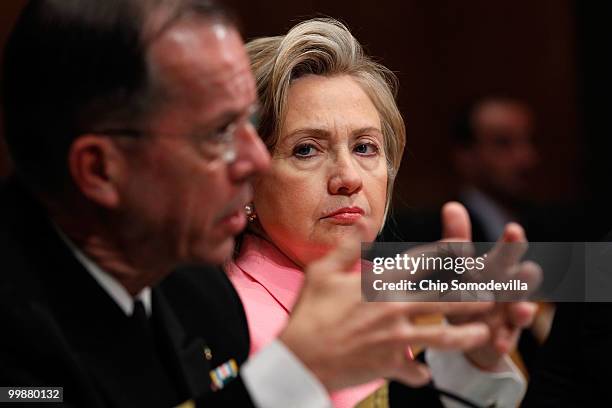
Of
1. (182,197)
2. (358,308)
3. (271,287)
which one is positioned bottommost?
(271,287)

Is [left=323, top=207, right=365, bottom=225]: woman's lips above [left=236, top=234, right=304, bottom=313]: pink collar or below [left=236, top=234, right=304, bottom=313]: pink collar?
above

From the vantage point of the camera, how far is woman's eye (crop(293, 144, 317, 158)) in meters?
2.12

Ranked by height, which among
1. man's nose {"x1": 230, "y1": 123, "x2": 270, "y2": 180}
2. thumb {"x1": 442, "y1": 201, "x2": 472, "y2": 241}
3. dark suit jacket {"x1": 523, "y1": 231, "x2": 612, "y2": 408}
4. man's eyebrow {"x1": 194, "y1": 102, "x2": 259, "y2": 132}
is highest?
man's eyebrow {"x1": 194, "y1": 102, "x2": 259, "y2": 132}

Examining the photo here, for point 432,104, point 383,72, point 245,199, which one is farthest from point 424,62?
point 245,199

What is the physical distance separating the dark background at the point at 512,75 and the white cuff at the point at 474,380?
4026 millimetres

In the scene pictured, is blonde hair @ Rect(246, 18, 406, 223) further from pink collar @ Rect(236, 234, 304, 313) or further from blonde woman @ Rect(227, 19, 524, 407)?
pink collar @ Rect(236, 234, 304, 313)

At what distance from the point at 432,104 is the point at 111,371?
4.48 m

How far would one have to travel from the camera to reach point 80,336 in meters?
1.54

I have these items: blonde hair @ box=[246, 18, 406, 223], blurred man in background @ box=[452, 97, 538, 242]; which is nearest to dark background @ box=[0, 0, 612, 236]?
blurred man in background @ box=[452, 97, 538, 242]

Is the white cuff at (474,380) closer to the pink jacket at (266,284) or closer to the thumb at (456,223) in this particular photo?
the thumb at (456,223)

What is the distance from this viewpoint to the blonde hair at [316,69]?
6.99 feet

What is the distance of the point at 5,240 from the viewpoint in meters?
1.54

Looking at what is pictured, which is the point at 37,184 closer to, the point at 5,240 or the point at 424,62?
the point at 5,240

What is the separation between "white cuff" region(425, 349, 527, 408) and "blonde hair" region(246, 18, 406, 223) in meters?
0.72
